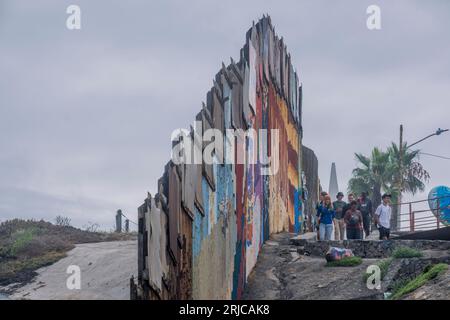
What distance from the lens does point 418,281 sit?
1253 centimetres

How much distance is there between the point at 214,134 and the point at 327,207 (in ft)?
19.2

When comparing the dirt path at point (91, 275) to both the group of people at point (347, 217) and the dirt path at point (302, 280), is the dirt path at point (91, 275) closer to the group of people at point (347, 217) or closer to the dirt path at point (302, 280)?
the dirt path at point (302, 280)

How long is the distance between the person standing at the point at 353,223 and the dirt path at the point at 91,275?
16.2 ft

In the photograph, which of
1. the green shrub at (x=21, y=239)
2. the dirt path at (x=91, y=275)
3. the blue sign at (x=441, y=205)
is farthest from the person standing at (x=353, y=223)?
the green shrub at (x=21, y=239)

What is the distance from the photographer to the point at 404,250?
1484cm

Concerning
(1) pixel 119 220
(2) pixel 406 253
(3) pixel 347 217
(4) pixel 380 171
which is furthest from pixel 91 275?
(4) pixel 380 171

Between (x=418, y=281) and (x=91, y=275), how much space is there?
18.1 ft

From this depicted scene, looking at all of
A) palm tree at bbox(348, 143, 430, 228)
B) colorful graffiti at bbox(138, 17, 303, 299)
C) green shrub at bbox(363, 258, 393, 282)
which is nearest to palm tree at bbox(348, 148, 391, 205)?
palm tree at bbox(348, 143, 430, 228)

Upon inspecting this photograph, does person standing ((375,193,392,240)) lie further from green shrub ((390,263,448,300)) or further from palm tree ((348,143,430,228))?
palm tree ((348,143,430,228))

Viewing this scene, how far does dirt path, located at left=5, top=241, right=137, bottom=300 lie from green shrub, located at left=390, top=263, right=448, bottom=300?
4343 millimetres
